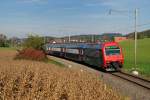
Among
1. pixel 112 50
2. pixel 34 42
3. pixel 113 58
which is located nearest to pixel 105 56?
→ pixel 113 58

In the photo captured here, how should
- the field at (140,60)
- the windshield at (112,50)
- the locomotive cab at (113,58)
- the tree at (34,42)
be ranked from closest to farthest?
the locomotive cab at (113,58) < the windshield at (112,50) < the field at (140,60) < the tree at (34,42)

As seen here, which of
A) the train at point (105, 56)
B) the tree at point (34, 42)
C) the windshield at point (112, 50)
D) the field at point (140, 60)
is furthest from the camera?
→ the tree at point (34, 42)

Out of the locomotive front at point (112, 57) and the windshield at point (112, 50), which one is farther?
the windshield at point (112, 50)

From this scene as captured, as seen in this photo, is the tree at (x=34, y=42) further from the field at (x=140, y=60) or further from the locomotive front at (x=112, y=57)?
the locomotive front at (x=112, y=57)

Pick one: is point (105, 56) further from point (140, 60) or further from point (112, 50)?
point (140, 60)

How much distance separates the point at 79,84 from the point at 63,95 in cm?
158

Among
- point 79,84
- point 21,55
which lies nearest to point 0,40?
point 21,55

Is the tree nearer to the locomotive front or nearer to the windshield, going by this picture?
the windshield

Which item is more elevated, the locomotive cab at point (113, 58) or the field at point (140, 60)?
the locomotive cab at point (113, 58)

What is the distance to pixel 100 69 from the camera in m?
41.6

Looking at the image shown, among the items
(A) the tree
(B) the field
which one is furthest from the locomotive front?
(A) the tree

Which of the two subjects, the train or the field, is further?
the field

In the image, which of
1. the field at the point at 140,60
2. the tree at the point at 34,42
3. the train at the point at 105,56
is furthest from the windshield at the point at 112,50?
the tree at the point at 34,42

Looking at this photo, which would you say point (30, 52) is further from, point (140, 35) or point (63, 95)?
point (140, 35)
